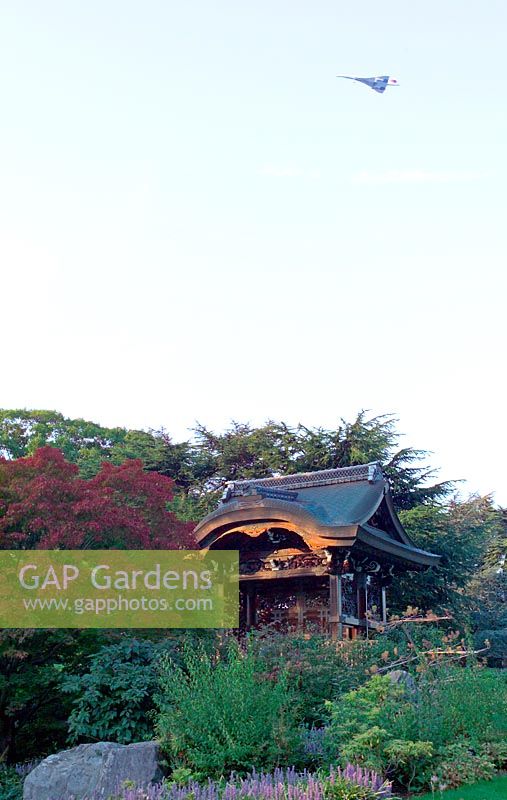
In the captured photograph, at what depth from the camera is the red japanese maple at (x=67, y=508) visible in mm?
10453

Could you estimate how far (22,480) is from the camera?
1069cm

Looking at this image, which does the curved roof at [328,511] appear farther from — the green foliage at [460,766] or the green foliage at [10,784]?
the green foliage at [460,766]

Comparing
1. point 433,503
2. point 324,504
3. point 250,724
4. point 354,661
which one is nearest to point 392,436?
point 433,503

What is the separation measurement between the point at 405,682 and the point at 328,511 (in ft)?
23.8

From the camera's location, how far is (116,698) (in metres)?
9.95

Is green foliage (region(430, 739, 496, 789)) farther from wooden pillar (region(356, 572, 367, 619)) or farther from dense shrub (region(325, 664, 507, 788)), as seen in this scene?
wooden pillar (region(356, 572, 367, 619))

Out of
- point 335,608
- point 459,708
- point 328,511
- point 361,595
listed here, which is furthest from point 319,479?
point 459,708

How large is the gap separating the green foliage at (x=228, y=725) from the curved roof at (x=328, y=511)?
6764mm

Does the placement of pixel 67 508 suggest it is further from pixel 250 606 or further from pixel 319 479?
pixel 319 479

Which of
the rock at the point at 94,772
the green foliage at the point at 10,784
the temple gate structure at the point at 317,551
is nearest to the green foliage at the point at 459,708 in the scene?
the rock at the point at 94,772

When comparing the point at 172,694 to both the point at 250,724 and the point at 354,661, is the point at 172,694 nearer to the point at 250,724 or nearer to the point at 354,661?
the point at 250,724

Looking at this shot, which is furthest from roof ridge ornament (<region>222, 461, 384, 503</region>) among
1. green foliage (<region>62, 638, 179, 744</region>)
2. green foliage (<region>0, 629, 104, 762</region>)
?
green foliage (<region>62, 638, 179, 744</region>)

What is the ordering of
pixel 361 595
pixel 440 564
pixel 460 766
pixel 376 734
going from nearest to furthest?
pixel 376 734 → pixel 460 766 → pixel 361 595 → pixel 440 564

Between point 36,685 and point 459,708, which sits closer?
point 459,708
